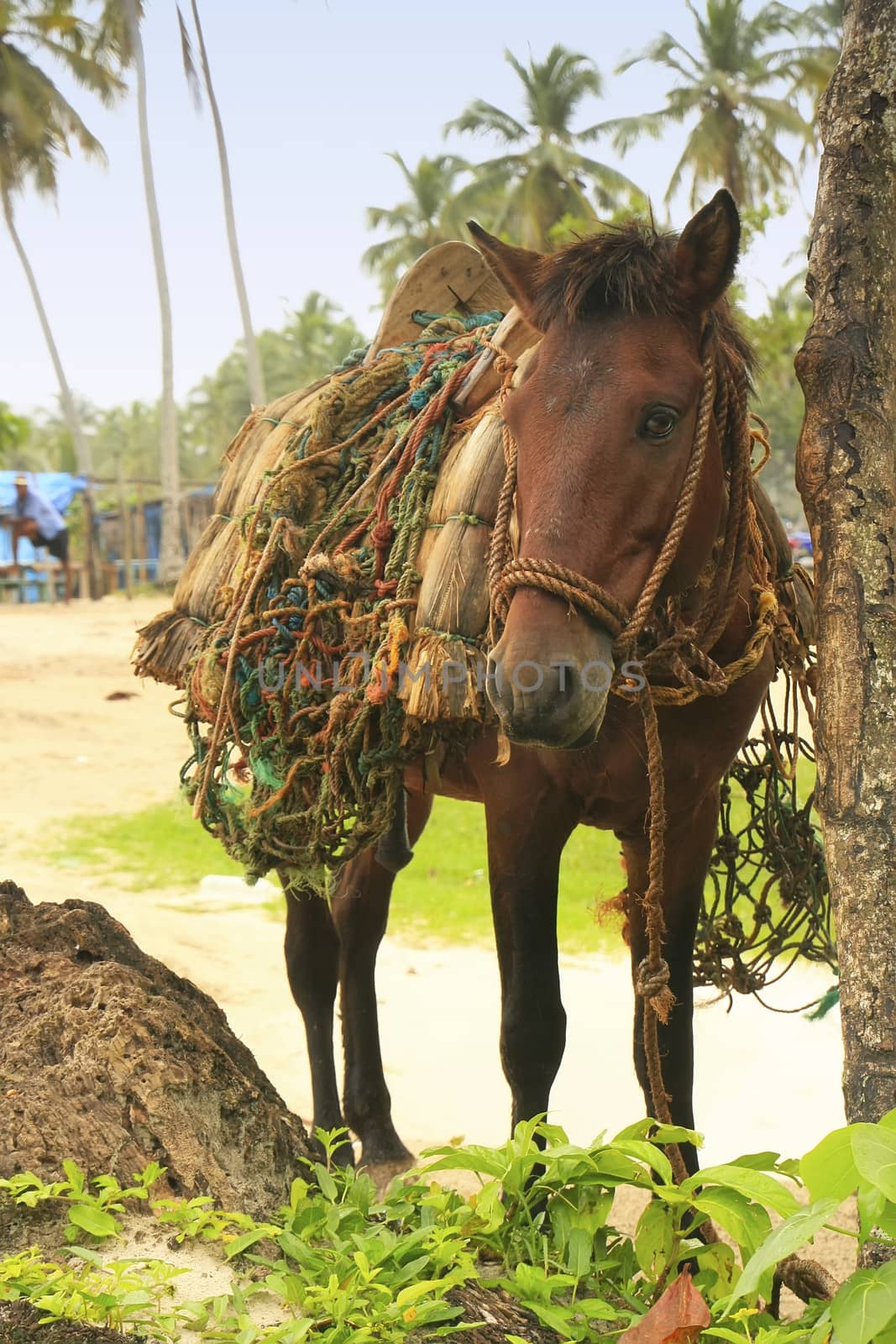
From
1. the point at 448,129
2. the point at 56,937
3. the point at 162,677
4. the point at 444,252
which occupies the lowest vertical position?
the point at 56,937

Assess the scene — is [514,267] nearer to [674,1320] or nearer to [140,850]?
[674,1320]

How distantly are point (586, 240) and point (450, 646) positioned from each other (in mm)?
854

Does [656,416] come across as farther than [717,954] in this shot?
No

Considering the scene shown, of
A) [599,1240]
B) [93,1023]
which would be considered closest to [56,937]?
[93,1023]

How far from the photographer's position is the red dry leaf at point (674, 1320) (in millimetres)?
1681

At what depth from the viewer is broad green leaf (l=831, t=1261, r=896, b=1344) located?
4.49 ft

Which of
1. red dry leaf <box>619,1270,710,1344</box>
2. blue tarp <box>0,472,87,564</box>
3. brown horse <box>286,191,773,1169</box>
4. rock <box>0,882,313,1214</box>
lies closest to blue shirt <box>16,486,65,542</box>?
blue tarp <box>0,472,87,564</box>

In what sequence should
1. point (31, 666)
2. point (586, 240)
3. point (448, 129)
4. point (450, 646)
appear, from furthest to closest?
1. point (448, 129)
2. point (31, 666)
3. point (450, 646)
4. point (586, 240)

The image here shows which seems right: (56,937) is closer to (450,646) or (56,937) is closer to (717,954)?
(450,646)

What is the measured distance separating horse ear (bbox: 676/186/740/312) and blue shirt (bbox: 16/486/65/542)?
55.1 ft

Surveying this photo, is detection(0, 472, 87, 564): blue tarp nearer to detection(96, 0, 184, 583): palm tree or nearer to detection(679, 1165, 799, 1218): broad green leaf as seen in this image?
detection(96, 0, 184, 583): palm tree

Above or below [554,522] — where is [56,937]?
below

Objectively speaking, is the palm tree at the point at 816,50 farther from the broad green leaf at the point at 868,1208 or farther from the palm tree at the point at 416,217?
the broad green leaf at the point at 868,1208

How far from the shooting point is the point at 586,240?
7.39 ft
